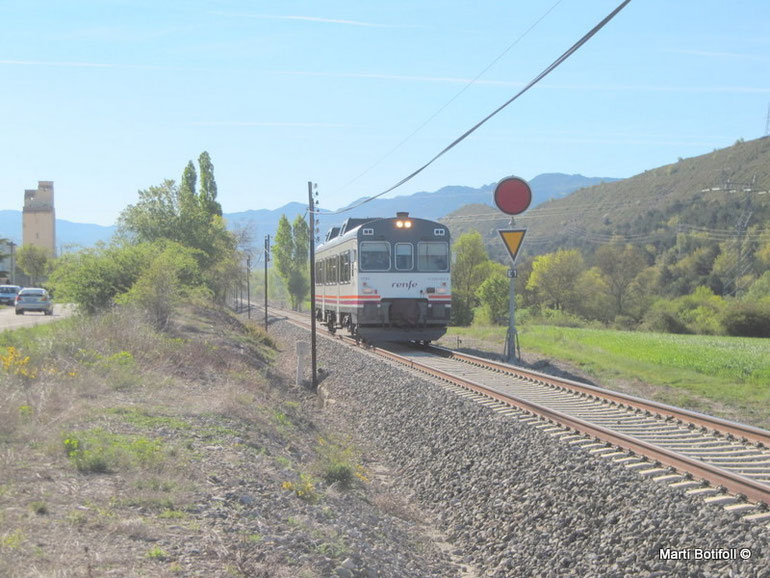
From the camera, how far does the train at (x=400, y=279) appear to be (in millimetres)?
21781

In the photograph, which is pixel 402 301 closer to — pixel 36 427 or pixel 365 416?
pixel 365 416

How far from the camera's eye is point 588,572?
18.8 ft

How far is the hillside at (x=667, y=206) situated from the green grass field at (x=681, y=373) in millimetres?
61660

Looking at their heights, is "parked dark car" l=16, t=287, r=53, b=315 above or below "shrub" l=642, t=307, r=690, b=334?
above

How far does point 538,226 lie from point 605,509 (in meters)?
147

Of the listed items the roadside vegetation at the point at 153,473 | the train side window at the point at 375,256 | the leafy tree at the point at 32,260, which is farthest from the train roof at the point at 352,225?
the leafy tree at the point at 32,260

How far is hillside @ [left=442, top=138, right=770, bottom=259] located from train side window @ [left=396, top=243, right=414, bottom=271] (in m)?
66.8

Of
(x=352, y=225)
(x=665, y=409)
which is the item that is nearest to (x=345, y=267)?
(x=352, y=225)

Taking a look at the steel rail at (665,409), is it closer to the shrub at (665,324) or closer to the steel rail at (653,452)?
the steel rail at (653,452)

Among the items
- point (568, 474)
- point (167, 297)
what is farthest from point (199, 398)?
point (167, 297)

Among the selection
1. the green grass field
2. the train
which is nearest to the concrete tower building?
the train

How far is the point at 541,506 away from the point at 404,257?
15218mm

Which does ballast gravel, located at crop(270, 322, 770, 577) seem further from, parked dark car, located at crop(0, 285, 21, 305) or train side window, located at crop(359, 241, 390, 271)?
parked dark car, located at crop(0, 285, 21, 305)

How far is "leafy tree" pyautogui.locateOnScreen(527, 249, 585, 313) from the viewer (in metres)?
68.2
